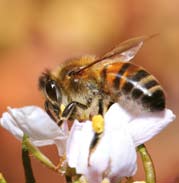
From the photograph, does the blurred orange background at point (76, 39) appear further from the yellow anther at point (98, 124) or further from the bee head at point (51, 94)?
the yellow anther at point (98, 124)

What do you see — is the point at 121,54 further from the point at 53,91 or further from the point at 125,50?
the point at 53,91

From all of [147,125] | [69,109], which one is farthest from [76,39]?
[147,125]

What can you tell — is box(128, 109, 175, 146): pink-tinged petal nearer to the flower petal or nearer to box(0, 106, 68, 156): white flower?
the flower petal

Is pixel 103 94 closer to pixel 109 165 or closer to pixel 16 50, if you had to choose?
pixel 109 165

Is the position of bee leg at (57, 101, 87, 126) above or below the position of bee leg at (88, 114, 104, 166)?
above

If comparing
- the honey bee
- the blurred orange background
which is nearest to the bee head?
the honey bee

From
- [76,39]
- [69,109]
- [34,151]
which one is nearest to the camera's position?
[34,151]
